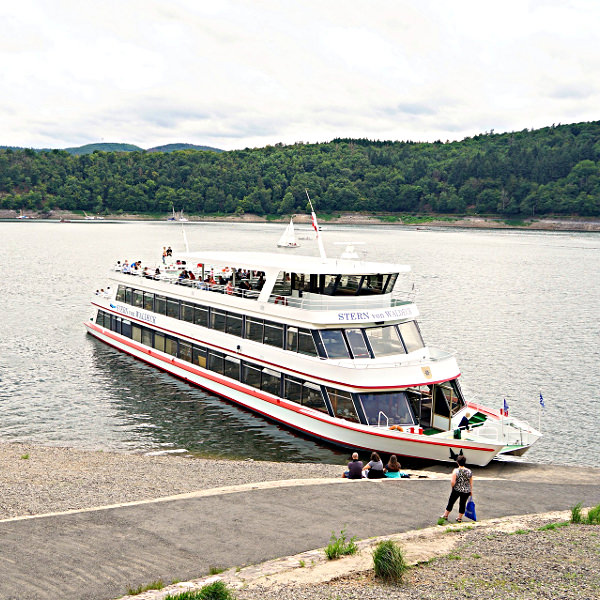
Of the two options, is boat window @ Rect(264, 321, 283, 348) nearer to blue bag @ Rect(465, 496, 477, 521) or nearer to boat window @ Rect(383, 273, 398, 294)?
boat window @ Rect(383, 273, 398, 294)

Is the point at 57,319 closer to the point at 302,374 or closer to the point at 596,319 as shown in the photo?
the point at 302,374

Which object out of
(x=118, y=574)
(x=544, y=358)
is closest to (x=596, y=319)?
(x=544, y=358)

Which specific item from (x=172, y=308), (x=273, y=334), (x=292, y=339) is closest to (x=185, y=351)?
(x=172, y=308)

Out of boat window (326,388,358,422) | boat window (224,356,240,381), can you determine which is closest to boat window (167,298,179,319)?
boat window (224,356,240,381)

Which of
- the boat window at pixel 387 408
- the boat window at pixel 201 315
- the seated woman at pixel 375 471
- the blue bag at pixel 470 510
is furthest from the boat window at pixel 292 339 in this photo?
the blue bag at pixel 470 510

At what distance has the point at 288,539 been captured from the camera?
13.4m

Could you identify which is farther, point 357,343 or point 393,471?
point 357,343

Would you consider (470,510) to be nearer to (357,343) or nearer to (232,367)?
(357,343)

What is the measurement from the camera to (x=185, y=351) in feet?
111

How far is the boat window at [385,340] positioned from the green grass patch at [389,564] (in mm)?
14099

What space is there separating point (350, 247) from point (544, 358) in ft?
71.7

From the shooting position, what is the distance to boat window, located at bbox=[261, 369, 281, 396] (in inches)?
1071

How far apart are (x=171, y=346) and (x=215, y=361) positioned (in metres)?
4.61

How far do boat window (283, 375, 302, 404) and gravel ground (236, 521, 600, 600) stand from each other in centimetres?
1314
